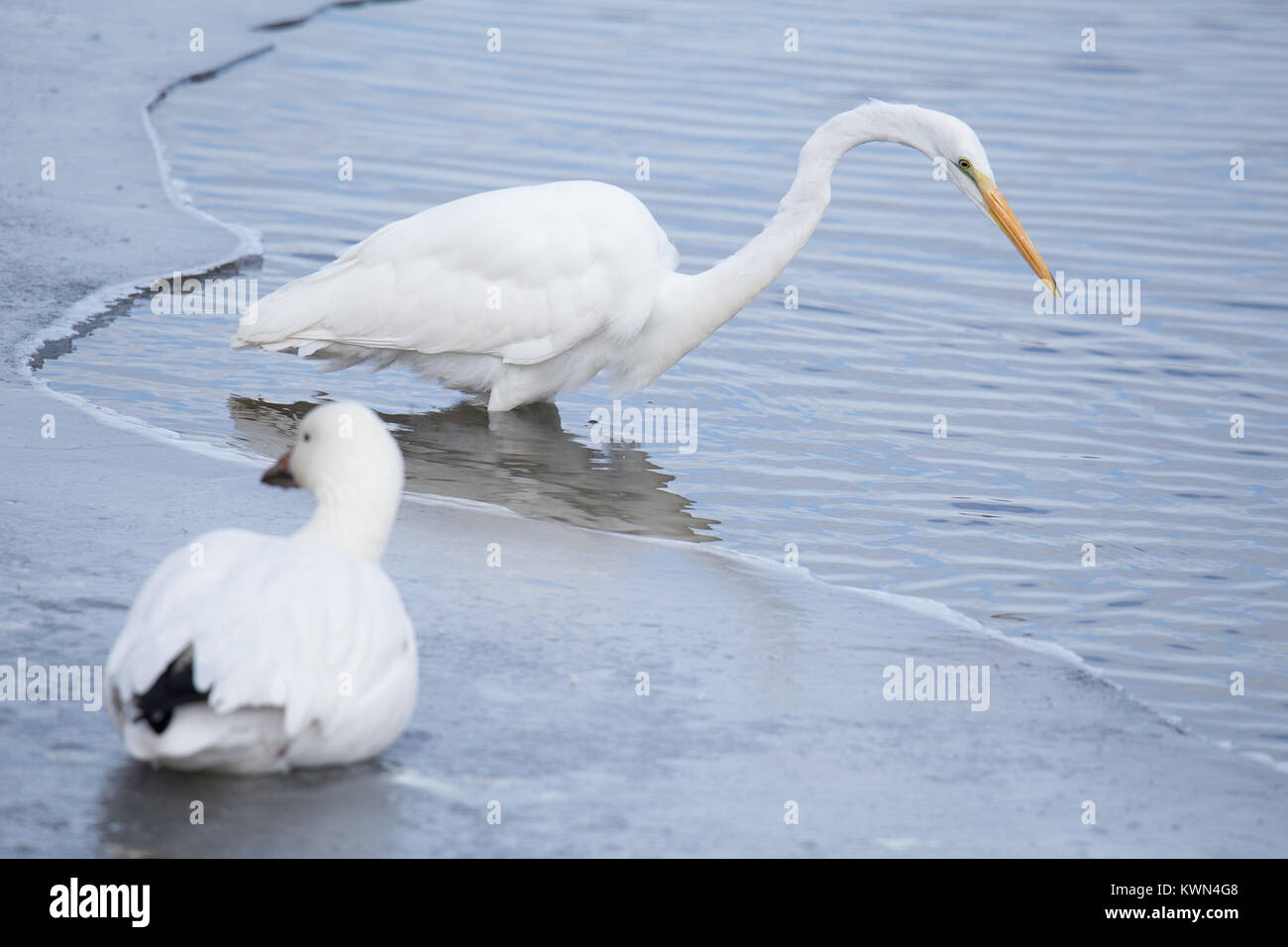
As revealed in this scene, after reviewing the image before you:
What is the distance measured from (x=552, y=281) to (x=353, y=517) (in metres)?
3.90

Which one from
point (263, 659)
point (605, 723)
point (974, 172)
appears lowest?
point (605, 723)

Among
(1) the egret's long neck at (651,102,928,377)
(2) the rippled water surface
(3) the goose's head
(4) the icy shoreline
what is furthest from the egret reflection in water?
(3) the goose's head

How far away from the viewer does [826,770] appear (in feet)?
14.6

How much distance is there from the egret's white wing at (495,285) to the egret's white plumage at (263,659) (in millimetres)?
3884

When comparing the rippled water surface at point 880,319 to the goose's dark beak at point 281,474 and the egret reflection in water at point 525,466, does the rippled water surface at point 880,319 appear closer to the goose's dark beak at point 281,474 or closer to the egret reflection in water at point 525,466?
the egret reflection in water at point 525,466

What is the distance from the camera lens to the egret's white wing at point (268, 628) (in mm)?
3812

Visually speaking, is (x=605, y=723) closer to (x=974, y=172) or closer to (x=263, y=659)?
(x=263, y=659)

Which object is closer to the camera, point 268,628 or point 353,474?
point 268,628

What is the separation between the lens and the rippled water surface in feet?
22.5

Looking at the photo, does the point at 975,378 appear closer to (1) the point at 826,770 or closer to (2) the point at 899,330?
(2) the point at 899,330

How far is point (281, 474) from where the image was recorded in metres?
4.67

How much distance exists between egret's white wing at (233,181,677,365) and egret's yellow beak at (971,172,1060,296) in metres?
1.57

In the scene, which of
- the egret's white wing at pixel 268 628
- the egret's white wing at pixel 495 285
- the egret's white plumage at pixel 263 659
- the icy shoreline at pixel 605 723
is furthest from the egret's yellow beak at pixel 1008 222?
the egret's white wing at pixel 268 628

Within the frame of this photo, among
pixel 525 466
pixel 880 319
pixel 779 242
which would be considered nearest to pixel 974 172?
pixel 779 242
